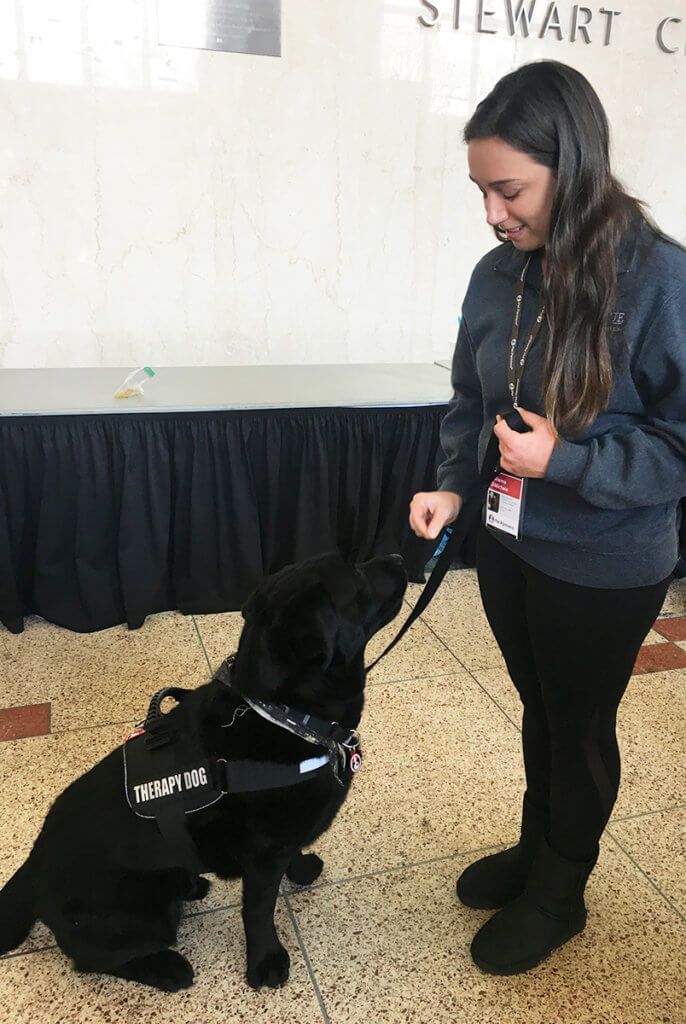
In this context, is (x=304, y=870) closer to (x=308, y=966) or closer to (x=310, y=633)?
(x=308, y=966)

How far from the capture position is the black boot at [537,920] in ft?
4.39

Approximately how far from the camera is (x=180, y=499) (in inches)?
102

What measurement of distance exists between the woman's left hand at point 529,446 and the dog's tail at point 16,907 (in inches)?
41.6

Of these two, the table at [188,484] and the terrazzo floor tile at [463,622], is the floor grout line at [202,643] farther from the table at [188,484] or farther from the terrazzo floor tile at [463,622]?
the terrazzo floor tile at [463,622]

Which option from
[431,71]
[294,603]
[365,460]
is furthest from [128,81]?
[294,603]

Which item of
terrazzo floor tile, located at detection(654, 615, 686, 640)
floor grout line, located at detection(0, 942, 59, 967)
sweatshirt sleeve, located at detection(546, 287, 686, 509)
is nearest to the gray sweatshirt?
sweatshirt sleeve, located at detection(546, 287, 686, 509)

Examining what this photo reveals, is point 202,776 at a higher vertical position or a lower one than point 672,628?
higher

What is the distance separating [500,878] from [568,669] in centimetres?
61

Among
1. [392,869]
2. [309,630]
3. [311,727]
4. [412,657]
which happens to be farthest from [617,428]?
[412,657]

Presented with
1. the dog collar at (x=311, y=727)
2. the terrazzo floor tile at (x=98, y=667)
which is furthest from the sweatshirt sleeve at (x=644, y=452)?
the terrazzo floor tile at (x=98, y=667)

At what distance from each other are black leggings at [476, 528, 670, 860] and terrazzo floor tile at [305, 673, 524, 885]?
0.39 meters

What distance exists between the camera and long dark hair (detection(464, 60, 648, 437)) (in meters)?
0.97

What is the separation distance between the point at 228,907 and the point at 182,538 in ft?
4.49

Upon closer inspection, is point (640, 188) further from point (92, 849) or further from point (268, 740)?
point (92, 849)
